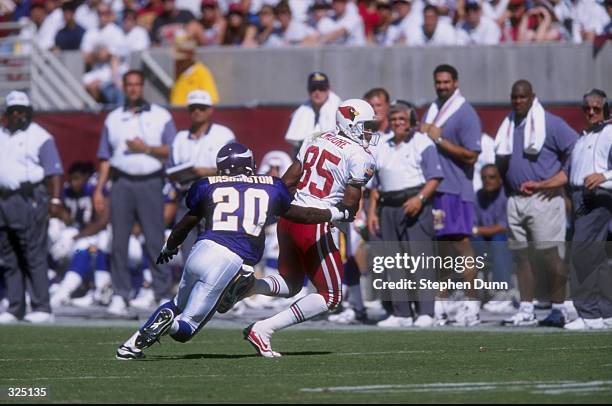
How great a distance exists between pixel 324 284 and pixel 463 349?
1.25m

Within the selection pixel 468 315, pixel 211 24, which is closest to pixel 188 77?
pixel 211 24

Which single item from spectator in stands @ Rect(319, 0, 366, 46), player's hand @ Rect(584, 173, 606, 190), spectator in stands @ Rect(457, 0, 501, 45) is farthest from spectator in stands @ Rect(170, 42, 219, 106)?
player's hand @ Rect(584, 173, 606, 190)

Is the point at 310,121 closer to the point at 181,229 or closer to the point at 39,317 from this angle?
the point at 39,317

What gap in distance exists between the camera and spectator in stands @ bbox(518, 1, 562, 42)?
1798 centimetres

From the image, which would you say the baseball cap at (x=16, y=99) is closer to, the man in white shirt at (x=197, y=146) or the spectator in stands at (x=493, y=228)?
the man in white shirt at (x=197, y=146)

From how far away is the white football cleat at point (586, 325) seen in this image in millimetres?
12336

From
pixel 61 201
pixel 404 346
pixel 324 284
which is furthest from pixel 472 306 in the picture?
pixel 61 201

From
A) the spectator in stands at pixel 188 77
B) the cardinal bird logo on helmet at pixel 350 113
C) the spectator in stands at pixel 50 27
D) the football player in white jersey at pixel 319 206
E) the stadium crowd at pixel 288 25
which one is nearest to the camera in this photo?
the football player in white jersey at pixel 319 206

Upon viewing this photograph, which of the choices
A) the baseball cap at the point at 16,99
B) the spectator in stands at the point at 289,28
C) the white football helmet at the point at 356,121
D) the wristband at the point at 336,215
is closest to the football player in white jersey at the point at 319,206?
the white football helmet at the point at 356,121

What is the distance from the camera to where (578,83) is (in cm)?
1736

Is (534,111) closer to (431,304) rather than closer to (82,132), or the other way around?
(431,304)

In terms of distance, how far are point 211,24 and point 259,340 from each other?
11330mm

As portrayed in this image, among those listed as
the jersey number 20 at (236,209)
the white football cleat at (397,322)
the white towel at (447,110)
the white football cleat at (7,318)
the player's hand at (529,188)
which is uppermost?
the white towel at (447,110)

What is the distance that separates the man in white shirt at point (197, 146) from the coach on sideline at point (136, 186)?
16.6 inches
